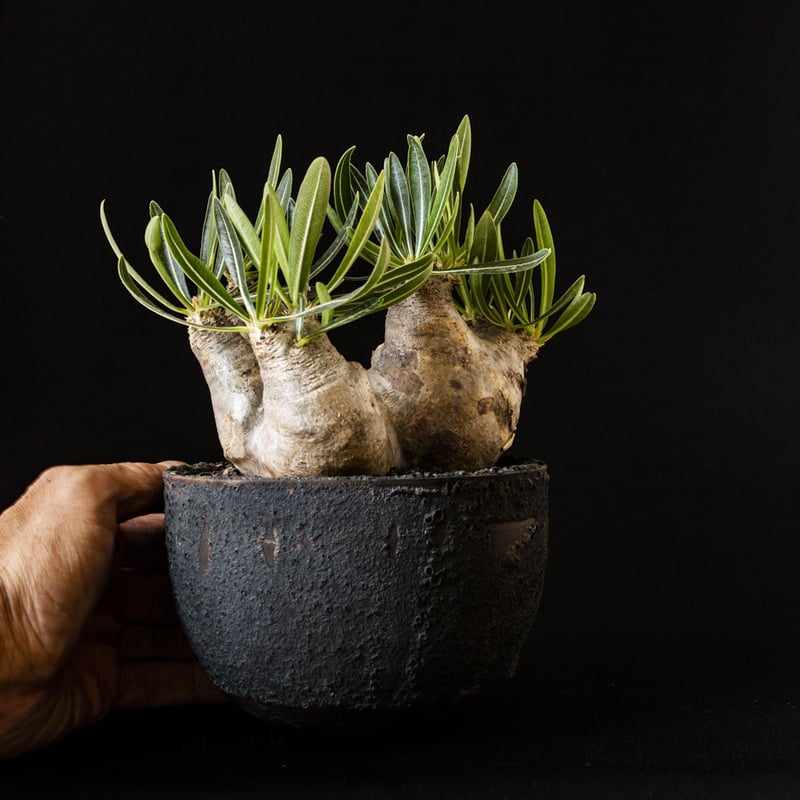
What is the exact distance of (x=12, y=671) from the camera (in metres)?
1.23

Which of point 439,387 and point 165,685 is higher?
point 439,387

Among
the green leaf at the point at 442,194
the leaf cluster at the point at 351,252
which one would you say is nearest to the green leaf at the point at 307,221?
the leaf cluster at the point at 351,252

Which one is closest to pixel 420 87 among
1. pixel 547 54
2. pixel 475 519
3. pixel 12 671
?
pixel 547 54

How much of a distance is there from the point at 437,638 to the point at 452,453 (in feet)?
0.75

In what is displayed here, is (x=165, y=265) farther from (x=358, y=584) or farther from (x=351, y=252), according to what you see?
(x=358, y=584)

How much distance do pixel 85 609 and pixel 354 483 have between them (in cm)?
38

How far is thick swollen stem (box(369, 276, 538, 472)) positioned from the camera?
4.23 feet

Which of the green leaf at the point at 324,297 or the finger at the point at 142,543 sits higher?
the green leaf at the point at 324,297

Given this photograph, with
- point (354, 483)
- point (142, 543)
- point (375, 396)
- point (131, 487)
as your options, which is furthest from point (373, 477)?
point (142, 543)

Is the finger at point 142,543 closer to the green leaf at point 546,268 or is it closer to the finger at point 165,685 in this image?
the finger at point 165,685

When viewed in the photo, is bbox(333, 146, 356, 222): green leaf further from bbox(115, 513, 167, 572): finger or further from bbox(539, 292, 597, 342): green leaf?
bbox(115, 513, 167, 572): finger

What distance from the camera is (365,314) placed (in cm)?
119

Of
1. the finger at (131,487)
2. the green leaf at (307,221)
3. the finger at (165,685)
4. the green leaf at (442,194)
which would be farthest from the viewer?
the finger at (165,685)

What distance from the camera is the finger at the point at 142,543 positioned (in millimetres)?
1508
